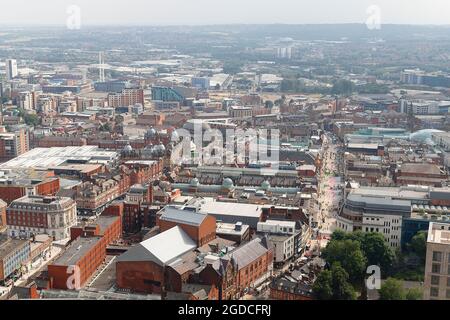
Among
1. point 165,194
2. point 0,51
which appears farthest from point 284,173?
point 0,51

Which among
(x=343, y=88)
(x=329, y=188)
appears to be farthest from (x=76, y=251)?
(x=343, y=88)

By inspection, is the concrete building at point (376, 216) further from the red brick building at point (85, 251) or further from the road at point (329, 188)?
the red brick building at point (85, 251)

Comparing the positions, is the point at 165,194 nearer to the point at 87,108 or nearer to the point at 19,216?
the point at 19,216

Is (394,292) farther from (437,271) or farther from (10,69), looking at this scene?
(10,69)

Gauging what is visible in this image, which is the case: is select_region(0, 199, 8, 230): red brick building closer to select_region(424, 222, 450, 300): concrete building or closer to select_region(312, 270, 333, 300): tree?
select_region(312, 270, 333, 300): tree

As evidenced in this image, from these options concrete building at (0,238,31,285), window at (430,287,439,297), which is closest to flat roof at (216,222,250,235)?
concrete building at (0,238,31,285)
